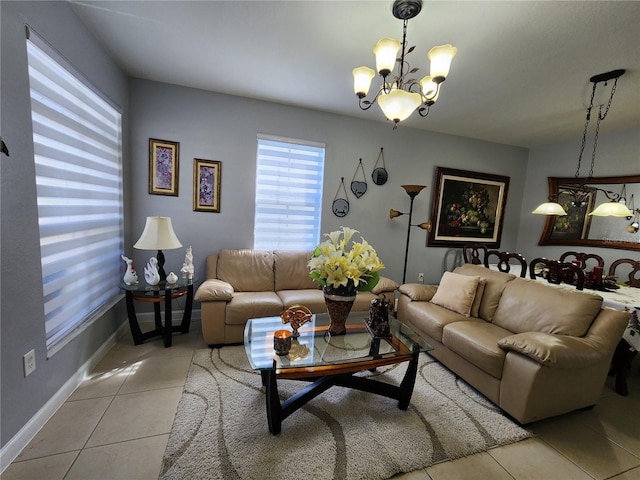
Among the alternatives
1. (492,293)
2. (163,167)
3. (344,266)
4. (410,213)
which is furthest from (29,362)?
(410,213)

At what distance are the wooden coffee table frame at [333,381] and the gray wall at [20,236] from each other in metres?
1.25

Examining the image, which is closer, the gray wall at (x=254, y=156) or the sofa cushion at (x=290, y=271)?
the gray wall at (x=254, y=156)

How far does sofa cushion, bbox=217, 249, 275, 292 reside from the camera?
9.73 feet

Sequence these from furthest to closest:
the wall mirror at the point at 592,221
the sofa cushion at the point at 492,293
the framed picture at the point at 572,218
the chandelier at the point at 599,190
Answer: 1. the framed picture at the point at 572,218
2. the wall mirror at the point at 592,221
3. the sofa cushion at the point at 492,293
4. the chandelier at the point at 599,190

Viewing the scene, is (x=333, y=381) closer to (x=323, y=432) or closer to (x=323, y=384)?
(x=323, y=384)

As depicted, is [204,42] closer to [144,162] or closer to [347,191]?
[144,162]

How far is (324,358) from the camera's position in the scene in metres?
1.66

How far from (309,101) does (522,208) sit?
399cm

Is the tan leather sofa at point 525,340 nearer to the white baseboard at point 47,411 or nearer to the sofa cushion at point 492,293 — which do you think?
the sofa cushion at point 492,293

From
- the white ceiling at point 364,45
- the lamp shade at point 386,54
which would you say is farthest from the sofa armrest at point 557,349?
the white ceiling at point 364,45

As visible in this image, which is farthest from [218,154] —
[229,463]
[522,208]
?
[522,208]

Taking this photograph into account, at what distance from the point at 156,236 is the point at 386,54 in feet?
7.46

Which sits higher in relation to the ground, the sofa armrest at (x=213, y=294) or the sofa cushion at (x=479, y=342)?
the sofa armrest at (x=213, y=294)

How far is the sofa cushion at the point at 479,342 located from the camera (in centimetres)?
189
